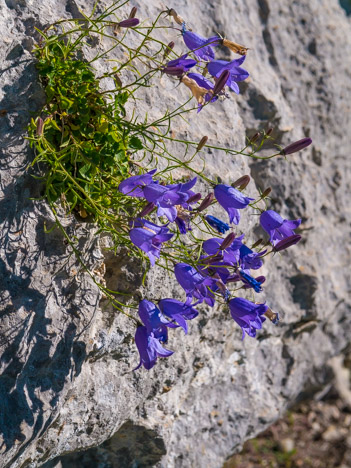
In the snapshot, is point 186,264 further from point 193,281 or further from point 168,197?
point 168,197

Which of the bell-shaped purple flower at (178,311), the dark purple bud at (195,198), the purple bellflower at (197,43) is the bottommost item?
the bell-shaped purple flower at (178,311)

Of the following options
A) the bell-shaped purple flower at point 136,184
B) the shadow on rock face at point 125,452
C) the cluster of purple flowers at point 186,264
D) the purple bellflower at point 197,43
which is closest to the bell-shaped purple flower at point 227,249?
the cluster of purple flowers at point 186,264

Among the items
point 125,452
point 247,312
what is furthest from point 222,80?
point 125,452

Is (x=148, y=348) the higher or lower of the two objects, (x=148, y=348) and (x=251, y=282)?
the lower

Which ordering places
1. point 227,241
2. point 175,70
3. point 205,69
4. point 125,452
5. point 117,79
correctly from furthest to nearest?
point 125,452 → point 117,79 → point 205,69 → point 175,70 → point 227,241

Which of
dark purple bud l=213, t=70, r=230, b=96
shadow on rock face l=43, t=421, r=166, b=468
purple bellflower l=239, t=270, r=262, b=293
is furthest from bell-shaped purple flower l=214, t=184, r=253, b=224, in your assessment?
shadow on rock face l=43, t=421, r=166, b=468

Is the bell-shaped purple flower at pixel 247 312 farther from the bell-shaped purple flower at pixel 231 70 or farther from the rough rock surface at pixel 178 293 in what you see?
the bell-shaped purple flower at pixel 231 70
